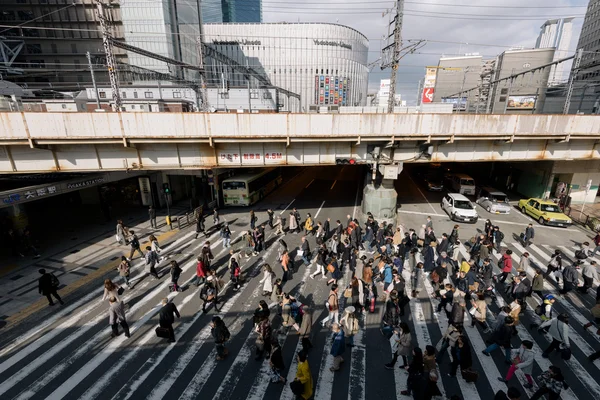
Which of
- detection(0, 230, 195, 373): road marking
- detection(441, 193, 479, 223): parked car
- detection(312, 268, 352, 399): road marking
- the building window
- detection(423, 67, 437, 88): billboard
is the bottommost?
detection(0, 230, 195, 373): road marking

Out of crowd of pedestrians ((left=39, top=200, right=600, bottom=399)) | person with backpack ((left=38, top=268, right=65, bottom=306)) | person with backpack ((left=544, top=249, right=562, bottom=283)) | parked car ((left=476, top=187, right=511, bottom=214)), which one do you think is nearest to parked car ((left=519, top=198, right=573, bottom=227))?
parked car ((left=476, top=187, right=511, bottom=214))

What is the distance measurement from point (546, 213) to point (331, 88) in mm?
88890

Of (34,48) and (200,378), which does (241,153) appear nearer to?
(200,378)

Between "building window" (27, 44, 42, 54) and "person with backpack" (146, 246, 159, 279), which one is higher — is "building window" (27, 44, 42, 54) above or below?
above

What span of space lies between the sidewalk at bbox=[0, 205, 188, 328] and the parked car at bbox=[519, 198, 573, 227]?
993 inches

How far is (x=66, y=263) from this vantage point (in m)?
13.7

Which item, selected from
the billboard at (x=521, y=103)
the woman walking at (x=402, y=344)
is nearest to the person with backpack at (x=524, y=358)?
the woman walking at (x=402, y=344)

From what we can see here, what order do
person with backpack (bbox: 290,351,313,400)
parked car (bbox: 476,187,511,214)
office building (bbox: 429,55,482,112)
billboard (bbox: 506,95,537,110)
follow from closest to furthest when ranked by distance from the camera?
1. person with backpack (bbox: 290,351,313,400)
2. parked car (bbox: 476,187,511,214)
3. billboard (bbox: 506,95,537,110)
4. office building (bbox: 429,55,482,112)

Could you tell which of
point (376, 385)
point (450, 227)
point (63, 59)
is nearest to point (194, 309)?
point (376, 385)

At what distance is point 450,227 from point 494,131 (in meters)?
6.63

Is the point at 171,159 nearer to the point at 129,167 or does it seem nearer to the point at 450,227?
the point at 129,167

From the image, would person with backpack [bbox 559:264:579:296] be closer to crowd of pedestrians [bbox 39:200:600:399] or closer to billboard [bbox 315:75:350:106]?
crowd of pedestrians [bbox 39:200:600:399]

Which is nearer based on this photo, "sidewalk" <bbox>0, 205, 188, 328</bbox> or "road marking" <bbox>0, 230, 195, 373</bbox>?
"road marking" <bbox>0, 230, 195, 373</bbox>

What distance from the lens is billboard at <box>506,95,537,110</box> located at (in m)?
59.0
